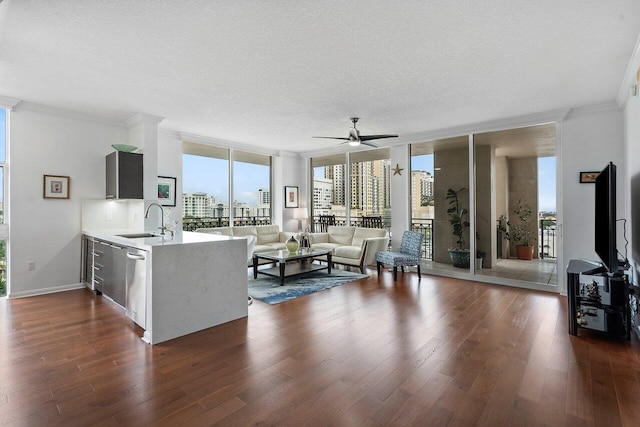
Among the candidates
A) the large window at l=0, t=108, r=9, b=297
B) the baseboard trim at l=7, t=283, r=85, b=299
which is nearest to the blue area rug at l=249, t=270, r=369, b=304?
the baseboard trim at l=7, t=283, r=85, b=299

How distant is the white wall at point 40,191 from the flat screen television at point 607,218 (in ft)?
20.7

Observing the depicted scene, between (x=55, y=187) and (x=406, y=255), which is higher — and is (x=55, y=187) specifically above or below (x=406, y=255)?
above

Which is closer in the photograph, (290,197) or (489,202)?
(489,202)

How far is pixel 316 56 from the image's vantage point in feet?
9.77

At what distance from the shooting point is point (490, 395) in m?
2.06

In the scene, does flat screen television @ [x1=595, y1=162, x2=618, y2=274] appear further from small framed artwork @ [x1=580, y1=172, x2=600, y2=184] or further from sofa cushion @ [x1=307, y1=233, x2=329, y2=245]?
sofa cushion @ [x1=307, y1=233, x2=329, y2=245]

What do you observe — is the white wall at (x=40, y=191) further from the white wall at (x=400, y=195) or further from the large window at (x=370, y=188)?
the white wall at (x=400, y=195)

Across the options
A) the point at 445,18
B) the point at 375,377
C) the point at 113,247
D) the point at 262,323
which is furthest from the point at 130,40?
the point at 375,377

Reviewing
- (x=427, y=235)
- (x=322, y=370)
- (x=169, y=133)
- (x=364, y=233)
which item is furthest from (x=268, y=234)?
(x=322, y=370)

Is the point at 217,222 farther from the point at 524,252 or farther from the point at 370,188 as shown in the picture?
the point at 524,252

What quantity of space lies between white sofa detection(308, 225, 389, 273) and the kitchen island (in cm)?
286

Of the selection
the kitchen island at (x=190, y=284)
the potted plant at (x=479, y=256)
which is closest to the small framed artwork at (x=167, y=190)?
the kitchen island at (x=190, y=284)

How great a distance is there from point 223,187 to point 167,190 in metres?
1.27

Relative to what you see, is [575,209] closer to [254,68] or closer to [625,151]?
[625,151]
